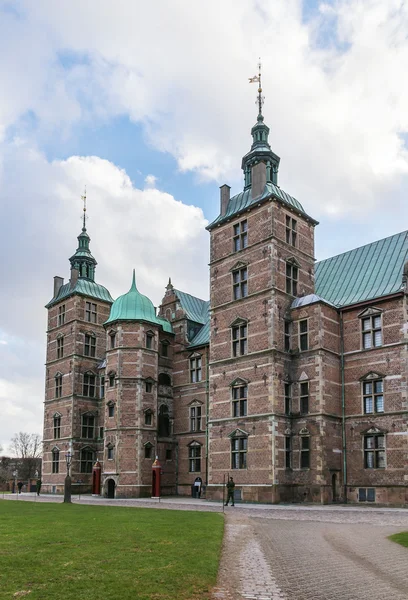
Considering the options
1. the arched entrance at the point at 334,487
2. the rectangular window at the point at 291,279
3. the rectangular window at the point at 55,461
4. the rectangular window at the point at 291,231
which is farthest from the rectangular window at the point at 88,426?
the arched entrance at the point at 334,487

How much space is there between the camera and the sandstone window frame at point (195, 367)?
46.7 m

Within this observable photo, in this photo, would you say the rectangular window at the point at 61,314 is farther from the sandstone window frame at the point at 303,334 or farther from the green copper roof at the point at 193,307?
the sandstone window frame at the point at 303,334

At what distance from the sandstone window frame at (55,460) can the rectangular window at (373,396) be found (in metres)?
30.6

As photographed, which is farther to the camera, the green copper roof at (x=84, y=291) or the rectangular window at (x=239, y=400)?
the green copper roof at (x=84, y=291)

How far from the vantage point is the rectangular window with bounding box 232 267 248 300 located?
4019cm

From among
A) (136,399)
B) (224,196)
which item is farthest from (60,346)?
(224,196)

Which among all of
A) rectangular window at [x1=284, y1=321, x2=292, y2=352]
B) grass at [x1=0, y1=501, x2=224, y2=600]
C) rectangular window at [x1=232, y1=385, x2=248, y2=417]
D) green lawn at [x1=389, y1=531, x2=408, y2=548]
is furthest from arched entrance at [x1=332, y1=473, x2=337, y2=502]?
green lawn at [x1=389, y1=531, x2=408, y2=548]

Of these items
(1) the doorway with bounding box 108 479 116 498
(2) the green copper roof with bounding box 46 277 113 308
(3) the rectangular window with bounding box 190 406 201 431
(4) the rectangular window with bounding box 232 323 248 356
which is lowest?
(1) the doorway with bounding box 108 479 116 498

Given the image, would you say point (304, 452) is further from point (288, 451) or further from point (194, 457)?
point (194, 457)

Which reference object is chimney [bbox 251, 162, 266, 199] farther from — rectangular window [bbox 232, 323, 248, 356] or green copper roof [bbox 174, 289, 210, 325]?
green copper roof [bbox 174, 289, 210, 325]

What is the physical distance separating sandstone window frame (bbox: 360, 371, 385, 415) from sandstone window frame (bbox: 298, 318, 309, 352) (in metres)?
3.94

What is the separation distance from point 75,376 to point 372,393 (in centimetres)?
2871

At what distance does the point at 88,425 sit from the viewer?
A: 54375 mm

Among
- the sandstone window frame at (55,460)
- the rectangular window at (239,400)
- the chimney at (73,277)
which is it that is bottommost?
the sandstone window frame at (55,460)
